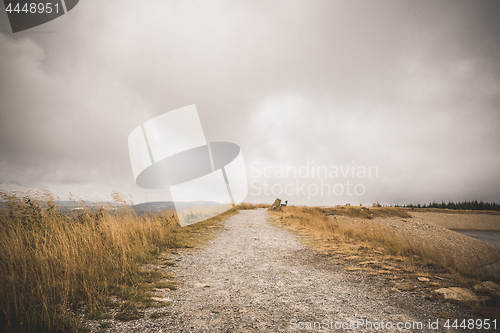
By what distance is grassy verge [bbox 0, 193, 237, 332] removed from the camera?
2740mm

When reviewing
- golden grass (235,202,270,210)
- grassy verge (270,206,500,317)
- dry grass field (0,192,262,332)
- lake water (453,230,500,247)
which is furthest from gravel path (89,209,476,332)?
golden grass (235,202,270,210)

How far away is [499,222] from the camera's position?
1788cm

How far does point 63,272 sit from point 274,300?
4387 millimetres

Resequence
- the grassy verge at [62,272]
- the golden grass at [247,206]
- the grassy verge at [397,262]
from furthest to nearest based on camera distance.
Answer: the golden grass at [247,206]
the grassy verge at [397,262]
the grassy verge at [62,272]

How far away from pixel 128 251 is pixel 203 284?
2.53 m

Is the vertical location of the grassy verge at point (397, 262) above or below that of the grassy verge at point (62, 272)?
below

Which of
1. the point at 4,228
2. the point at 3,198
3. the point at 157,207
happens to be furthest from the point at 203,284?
the point at 157,207

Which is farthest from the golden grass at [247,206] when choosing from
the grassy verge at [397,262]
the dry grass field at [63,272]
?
the dry grass field at [63,272]

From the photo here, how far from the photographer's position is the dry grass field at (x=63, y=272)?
274cm

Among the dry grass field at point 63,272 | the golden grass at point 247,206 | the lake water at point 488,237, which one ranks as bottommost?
the lake water at point 488,237

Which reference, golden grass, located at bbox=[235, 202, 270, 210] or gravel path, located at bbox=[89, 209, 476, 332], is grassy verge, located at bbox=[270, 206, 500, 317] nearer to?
gravel path, located at bbox=[89, 209, 476, 332]

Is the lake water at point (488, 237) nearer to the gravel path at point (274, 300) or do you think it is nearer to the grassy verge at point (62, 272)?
the gravel path at point (274, 300)

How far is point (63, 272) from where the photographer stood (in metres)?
3.97

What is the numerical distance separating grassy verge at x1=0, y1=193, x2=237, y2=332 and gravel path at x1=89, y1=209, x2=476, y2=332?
51 centimetres
